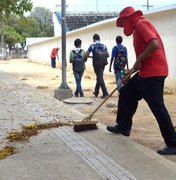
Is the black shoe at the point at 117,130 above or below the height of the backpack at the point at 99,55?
below

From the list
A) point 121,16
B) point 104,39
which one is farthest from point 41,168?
point 104,39

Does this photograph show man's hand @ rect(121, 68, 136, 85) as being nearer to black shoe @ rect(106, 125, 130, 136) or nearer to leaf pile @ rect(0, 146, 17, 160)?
black shoe @ rect(106, 125, 130, 136)

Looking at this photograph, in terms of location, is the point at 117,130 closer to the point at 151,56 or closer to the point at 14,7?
the point at 151,56

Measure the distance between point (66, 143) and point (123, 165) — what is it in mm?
1365

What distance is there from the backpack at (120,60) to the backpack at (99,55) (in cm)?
43

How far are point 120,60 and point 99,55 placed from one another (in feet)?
2.14

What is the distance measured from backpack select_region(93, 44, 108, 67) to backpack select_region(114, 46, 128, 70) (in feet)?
1.40

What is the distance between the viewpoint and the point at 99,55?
12.3m

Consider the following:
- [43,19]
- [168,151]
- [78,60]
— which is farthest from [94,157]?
[43,19]

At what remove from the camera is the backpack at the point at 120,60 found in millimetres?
11906

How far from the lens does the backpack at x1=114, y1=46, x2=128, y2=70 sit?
39.1ft

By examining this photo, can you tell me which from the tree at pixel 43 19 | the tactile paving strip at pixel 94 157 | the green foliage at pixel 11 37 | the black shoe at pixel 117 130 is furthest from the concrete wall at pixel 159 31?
the tree at pixel 43 19

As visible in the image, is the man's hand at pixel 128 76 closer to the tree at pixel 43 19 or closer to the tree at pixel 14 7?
the tree at pixel 14 7

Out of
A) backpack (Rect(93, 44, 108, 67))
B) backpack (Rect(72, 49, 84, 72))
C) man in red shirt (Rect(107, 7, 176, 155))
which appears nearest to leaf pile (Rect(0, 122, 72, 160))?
man in red shirt (Rect(107, 7, 176, 155))
